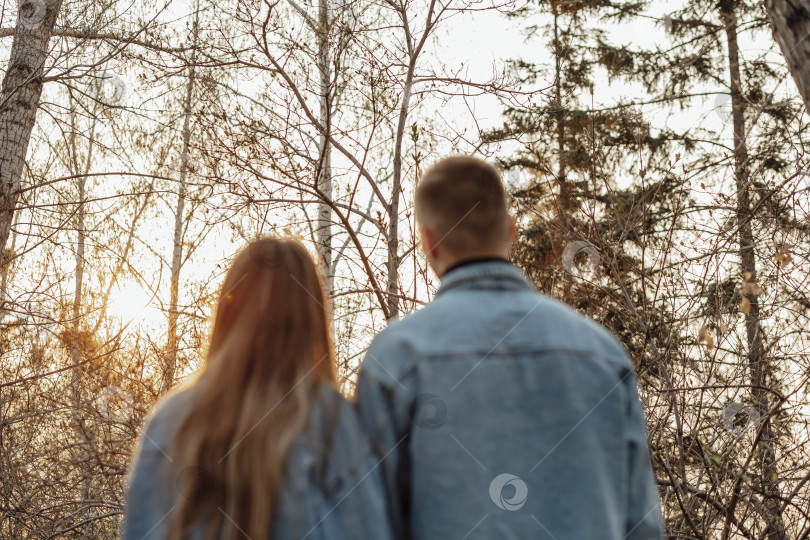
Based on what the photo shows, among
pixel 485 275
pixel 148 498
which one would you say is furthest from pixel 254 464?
pixel 485 275

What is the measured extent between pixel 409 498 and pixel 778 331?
4.22 m

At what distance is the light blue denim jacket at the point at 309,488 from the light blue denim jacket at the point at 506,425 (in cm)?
6

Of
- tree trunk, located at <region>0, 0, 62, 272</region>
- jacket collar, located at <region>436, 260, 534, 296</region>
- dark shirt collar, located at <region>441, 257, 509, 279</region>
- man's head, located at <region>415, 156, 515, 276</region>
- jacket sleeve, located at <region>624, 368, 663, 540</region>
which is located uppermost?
tree trunk, located at <region>0, 0, 62, 272</region>

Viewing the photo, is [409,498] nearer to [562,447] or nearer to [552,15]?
[562,447]

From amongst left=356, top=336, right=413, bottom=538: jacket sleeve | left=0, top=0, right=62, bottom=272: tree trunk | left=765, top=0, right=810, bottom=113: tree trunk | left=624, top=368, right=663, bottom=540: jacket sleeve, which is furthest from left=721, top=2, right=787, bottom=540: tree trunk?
left=0, top=0, right=62, bottom=272: tree trunk

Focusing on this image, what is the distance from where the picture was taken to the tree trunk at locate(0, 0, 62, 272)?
5.25 metres

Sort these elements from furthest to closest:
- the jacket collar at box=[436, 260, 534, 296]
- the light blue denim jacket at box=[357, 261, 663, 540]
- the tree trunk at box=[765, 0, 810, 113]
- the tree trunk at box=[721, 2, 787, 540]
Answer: the tree trunk at box=[721, 2, 787, 540] → the tree trunk at box=[765, 0, 810, 113] → the jacket collar at box=[436, 260, 534, 296] → the light blue denim jacket at box=[357, 261, 663, 540]

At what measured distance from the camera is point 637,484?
1.54m

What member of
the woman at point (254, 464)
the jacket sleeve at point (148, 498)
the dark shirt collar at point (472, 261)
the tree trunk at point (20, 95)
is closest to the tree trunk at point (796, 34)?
the dark shirt collar at point (472, 261)

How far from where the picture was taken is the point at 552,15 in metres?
13.6

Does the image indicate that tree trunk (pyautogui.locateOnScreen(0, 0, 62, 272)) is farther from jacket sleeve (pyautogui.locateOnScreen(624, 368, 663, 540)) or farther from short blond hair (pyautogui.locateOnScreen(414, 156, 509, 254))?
jacket sleeve (pyautogui.locateOnScreen(624, 368, 663, 540))

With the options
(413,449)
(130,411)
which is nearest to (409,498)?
(413,449)

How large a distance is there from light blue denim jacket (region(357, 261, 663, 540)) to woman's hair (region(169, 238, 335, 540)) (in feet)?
0.65

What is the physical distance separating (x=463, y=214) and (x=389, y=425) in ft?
1.64
